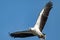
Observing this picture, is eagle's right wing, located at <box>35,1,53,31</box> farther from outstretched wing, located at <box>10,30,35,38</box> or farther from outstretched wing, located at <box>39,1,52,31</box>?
outstretched wing, located at <box>10,30,35,38</box>

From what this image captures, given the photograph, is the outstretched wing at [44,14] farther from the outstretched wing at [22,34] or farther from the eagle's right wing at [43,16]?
the outstretched wing at [22,34]

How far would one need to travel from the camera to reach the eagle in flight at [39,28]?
6.80m

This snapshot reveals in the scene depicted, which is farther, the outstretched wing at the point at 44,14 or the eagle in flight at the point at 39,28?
the outstretched wing at the point at 44,14

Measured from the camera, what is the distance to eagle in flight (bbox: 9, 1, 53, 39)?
6.80 m

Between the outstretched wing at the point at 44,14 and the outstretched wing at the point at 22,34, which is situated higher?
the outstretched wing at the point at 44,14

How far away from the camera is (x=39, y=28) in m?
7.33

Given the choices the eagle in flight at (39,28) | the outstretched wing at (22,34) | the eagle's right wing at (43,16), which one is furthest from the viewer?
the eagle's right wing at (43,16)

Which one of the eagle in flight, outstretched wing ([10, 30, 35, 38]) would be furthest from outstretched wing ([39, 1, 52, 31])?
outstretched wing ([10, 30, 35, 38])

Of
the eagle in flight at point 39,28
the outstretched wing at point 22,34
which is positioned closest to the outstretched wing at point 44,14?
the eagle in flight at point 39,28

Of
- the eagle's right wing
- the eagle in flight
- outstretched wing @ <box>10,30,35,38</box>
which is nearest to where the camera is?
the eagle in flight

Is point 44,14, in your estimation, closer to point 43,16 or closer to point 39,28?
point 43,16

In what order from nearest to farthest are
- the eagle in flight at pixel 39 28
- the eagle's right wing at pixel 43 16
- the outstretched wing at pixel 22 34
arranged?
1. the eagle in flight at pixel 39 28
2. the outstretched wing at pixel 22 34
3. the eagle's right wing at pixel 43 16

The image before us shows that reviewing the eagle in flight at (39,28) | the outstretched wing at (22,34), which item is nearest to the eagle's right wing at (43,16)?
the eagle in flight at (39,28)

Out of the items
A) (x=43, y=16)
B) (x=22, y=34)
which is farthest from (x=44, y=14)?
(x=22, y=34)
